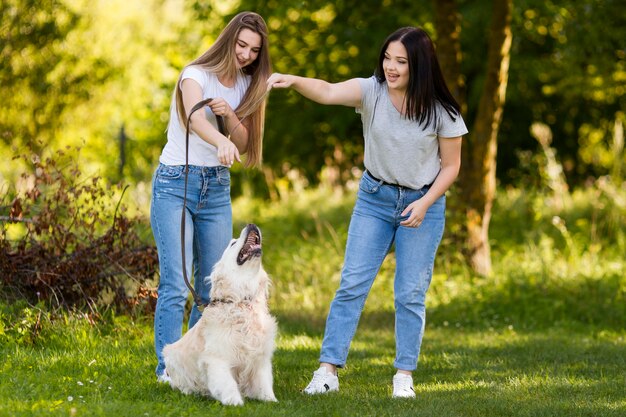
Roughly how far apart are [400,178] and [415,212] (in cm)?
25

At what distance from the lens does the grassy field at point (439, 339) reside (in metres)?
5.27

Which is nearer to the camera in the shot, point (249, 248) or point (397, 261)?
point (249, 248)

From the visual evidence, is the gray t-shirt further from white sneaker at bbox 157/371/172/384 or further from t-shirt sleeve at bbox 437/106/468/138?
white sneaker at bbox 157/371/172/384

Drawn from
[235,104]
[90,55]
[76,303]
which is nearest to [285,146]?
[90,55]

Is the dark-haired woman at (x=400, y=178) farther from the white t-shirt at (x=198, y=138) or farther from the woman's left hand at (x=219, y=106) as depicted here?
the white t-shirt at (x=198, y=138)

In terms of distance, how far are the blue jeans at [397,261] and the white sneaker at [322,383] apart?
82 mm

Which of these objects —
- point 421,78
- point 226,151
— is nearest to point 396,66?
point 421,78

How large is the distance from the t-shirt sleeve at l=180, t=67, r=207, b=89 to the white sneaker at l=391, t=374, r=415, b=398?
2.12 metres

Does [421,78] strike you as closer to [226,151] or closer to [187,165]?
[226,151]

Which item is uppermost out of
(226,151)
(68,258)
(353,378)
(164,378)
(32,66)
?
(32,66)

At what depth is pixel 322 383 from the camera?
556 centimetres

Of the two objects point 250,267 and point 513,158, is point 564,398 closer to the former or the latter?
point 250,267

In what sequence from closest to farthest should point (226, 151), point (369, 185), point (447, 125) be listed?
point (226, 151) → point (447, 125) → point (369, 185)

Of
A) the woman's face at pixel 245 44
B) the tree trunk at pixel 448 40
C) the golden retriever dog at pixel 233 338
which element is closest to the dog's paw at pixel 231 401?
the golden retriever dog at pixel 233 338
